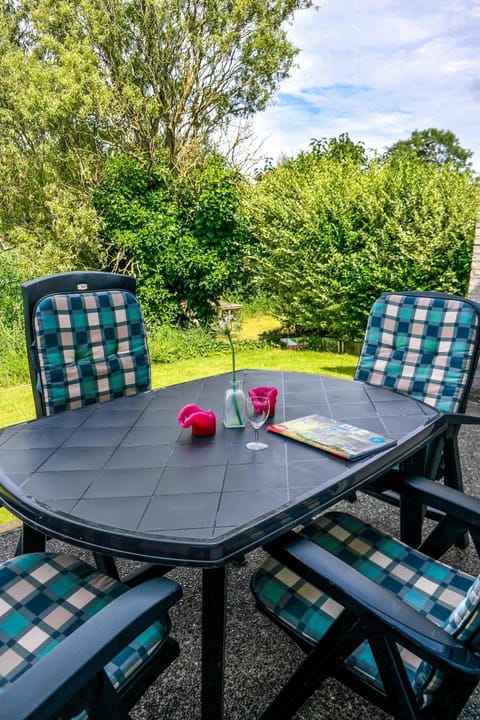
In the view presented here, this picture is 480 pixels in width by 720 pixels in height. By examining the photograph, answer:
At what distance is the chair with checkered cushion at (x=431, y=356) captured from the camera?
2150 millimetres

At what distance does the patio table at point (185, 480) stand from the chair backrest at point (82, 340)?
1.21 ft

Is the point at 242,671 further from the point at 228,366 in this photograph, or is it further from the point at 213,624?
the point at 228,366

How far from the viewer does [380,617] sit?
986 millimetres

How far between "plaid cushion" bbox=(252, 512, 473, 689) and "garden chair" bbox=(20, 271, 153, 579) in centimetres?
84

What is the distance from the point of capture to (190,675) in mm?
1654

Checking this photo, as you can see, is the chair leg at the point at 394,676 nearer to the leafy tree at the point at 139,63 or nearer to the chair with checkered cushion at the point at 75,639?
the chair with checkered cushion at the point at 75,639

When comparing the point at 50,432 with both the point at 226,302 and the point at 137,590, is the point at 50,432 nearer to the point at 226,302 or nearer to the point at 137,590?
the point at 137,590

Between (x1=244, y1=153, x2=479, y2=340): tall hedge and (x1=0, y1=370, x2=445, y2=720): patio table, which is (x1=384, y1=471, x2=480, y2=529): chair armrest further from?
(x1=244, y1=153, x2=479, y2=340): tall hedge

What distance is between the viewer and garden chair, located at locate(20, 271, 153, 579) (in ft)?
7.04

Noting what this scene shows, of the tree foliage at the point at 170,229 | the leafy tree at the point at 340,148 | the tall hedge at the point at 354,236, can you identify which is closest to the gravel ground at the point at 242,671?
the tall hedge at the point at 354,236

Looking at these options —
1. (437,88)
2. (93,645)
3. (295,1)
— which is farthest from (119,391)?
(437,88)

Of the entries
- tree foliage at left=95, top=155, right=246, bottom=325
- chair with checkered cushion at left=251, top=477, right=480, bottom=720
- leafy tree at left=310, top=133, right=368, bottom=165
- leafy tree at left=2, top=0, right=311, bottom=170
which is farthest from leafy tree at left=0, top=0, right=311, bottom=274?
chair with checkered cushion at left=251, top=477, right=480, bottom=720

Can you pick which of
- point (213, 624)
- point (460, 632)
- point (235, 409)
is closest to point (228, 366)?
point (235, 409)

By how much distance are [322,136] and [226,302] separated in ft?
14.4
